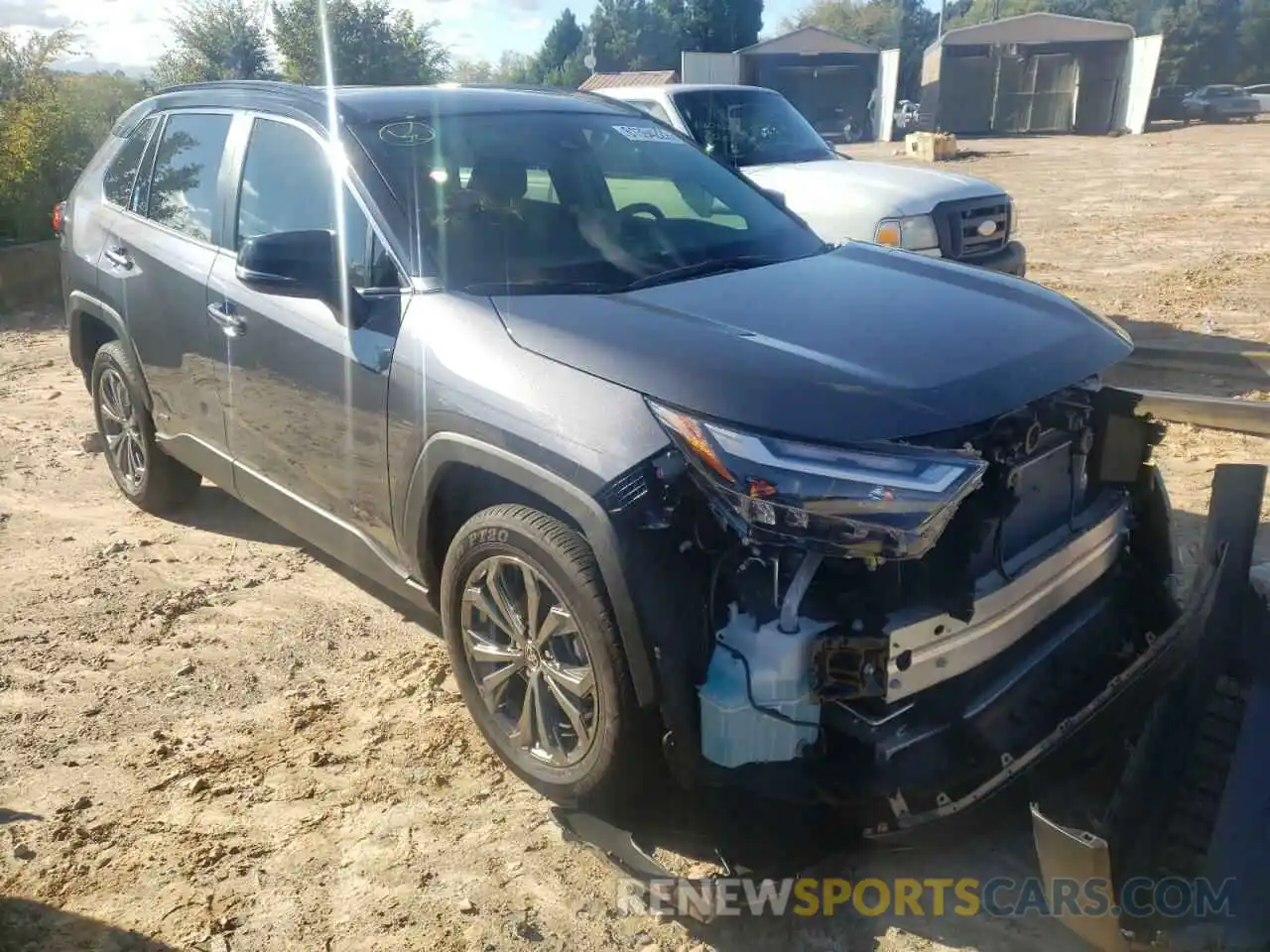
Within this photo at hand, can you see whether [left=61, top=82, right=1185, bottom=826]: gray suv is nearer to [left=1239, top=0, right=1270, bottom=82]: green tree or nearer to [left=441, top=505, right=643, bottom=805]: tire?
[left=441, top=505, right=643, bottom=805]: tire

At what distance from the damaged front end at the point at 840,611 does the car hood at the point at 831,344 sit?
0.24 feet

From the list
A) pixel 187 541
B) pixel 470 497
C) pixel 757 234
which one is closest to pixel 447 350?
pixel 470 497

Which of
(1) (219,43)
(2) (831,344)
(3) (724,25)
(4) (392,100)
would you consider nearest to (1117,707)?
(2) (831,344)

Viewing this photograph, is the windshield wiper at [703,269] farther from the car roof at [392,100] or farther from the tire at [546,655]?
the car roof at [392,100]

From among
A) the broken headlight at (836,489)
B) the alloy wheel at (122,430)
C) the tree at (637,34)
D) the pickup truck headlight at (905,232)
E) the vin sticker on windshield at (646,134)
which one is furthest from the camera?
the tree at (637,34)

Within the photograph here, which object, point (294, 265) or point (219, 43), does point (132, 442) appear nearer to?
point (294, 265)

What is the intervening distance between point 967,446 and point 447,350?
1.40 metres

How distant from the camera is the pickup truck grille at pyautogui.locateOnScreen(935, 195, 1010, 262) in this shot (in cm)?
714

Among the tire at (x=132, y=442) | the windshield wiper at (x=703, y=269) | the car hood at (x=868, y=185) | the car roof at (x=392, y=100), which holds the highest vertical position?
the car roof at (x=392, y=100)

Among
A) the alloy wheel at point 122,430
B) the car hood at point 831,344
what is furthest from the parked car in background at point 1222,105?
the alloy wheel at point 122,430

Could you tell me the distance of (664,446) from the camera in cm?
245

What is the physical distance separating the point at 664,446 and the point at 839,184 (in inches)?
217

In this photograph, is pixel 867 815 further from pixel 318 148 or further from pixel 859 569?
pixel 318 148

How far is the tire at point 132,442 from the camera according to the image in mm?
4922
